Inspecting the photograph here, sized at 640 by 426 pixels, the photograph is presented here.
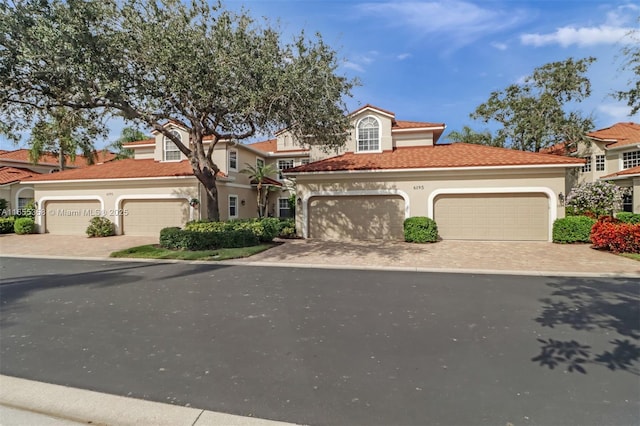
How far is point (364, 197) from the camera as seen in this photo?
1633cm

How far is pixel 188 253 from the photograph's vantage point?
40.1 feet

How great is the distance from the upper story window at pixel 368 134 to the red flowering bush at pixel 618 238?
36.5 feet

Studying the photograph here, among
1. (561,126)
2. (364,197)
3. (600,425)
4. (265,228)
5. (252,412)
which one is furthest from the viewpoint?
(561,126)

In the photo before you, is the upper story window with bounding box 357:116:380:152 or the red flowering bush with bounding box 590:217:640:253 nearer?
the red flowering bush with bounding box 590:217:640:253

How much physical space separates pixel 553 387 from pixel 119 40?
12.9 m

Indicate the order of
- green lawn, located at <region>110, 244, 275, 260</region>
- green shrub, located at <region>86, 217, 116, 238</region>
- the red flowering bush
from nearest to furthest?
the red flowering bush < green lawn, located at <region>110, 244, 275, 260</region> < green shrub, located at <region>86, 217, 116, 238</region>

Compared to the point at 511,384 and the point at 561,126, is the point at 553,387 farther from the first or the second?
the point at 561,126

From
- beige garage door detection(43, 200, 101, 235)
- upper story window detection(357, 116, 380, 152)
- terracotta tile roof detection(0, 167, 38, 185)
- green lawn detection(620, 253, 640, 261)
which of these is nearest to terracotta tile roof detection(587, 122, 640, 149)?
green lawn detection(620, 253, 640, 261)

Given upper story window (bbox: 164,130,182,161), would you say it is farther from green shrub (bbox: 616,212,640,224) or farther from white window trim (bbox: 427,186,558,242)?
green shrub (bbox: 616,212,640,224)

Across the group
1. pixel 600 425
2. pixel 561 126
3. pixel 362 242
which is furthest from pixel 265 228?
pixel 561 126

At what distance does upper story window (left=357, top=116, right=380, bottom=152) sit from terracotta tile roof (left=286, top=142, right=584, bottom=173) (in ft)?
2.21

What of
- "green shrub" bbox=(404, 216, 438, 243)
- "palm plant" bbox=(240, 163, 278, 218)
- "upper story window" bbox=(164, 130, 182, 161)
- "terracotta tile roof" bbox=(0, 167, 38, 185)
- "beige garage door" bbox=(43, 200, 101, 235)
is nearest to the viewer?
"green shrub" bbox=(404, 216, 438, 243)

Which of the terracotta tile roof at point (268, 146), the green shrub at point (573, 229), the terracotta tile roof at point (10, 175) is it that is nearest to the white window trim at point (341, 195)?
the green shrub at point (573, 229)

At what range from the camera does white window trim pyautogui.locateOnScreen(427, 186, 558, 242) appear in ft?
47.1
